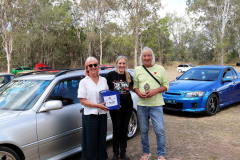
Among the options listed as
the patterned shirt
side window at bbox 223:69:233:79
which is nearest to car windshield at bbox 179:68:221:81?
side window at bbox 223:69:233:79

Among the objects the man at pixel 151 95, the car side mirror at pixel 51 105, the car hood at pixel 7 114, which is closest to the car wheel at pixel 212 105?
the man at pixel 151 95

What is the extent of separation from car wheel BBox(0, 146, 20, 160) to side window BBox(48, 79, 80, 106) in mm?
989

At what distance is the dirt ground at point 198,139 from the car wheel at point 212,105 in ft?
0.50

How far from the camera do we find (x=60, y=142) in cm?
336

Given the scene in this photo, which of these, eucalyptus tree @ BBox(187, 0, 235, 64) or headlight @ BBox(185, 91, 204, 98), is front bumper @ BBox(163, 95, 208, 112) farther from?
eucalyptus tree @ BBox(187, 0, 235, 64)

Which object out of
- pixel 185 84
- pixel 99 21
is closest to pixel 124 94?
pixel 185 84

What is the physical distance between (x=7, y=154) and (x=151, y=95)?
2184mm

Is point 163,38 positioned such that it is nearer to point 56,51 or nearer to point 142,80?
point 56,51

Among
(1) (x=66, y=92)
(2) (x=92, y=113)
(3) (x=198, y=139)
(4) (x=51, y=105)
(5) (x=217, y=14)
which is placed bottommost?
(3) (x=198, y=139)

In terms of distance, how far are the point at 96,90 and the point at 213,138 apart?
317 cm

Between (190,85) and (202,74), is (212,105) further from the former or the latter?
(202,74)

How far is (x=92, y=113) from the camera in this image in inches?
122

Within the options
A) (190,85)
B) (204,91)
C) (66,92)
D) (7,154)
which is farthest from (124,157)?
(190,85)

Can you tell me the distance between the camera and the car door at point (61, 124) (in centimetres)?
312
